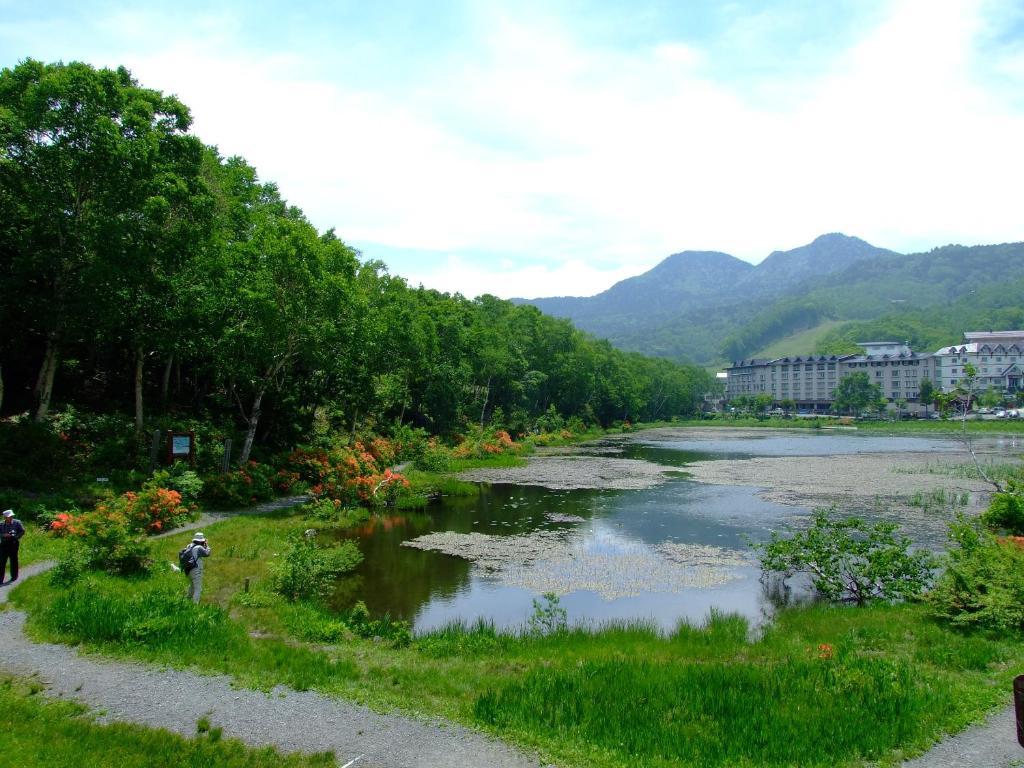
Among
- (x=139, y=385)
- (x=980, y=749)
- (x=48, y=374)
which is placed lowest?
(x=980, y=749)

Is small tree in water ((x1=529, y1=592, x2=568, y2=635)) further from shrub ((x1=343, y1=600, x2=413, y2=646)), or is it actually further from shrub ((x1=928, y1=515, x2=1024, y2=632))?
Result: shrub ((x1=928, y1=515, x2=1024, y2=632))

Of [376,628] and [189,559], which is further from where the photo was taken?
[189,559]

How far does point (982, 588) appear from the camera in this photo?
1530 cm

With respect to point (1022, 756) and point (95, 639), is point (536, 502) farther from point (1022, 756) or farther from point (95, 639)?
point (1022, 756)

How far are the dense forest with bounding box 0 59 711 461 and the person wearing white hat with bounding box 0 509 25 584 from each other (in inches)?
440

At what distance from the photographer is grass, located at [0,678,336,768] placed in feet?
25.8

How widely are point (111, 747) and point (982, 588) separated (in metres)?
18.0

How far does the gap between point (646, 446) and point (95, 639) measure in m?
75.3

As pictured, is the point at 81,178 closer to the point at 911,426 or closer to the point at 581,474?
the point at 581,474

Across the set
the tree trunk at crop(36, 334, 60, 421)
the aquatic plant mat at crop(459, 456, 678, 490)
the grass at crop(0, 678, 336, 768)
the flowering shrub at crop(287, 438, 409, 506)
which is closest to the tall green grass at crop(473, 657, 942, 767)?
the grass at crop(0, 678, 336, 768)

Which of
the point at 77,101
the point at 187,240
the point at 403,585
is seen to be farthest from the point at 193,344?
the point at 403,585

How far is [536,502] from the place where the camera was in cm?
3544

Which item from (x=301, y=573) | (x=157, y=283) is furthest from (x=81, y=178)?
(x=301, y=573)

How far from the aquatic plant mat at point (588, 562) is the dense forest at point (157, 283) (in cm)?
1326
